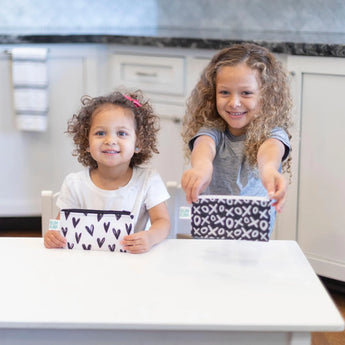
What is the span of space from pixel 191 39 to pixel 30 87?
29.0 inches

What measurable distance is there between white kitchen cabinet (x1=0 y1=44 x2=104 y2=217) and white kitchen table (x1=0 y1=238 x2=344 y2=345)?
5.73ft

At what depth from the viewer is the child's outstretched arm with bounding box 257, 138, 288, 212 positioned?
1.25m

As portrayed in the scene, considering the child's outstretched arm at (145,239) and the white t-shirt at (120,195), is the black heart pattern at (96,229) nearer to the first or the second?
the child's outstretched arm at (145,239)

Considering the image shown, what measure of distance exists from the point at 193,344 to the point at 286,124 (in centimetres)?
85

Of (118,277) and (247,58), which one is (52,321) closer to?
(118,277)

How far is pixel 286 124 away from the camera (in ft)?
5.77

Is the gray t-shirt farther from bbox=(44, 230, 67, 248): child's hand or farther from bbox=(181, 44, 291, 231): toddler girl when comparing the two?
bbox=(44, 230, 67, 248): child's hand

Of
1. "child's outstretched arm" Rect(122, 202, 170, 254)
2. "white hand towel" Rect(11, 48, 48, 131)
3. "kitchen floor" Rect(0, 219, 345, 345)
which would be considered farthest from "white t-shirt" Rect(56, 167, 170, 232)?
"white hand towel" Rect(11, 48, 48, 131)

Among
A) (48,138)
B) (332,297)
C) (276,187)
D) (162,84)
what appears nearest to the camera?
(276,187)

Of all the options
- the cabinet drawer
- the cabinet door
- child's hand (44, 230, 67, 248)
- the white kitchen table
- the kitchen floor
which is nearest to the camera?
the white kitchen table

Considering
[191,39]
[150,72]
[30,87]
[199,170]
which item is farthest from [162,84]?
[199,170]

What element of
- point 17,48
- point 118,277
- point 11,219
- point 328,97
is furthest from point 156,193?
point 11,219

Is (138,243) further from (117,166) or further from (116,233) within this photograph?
(117,166)

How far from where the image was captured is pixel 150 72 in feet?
9.48
